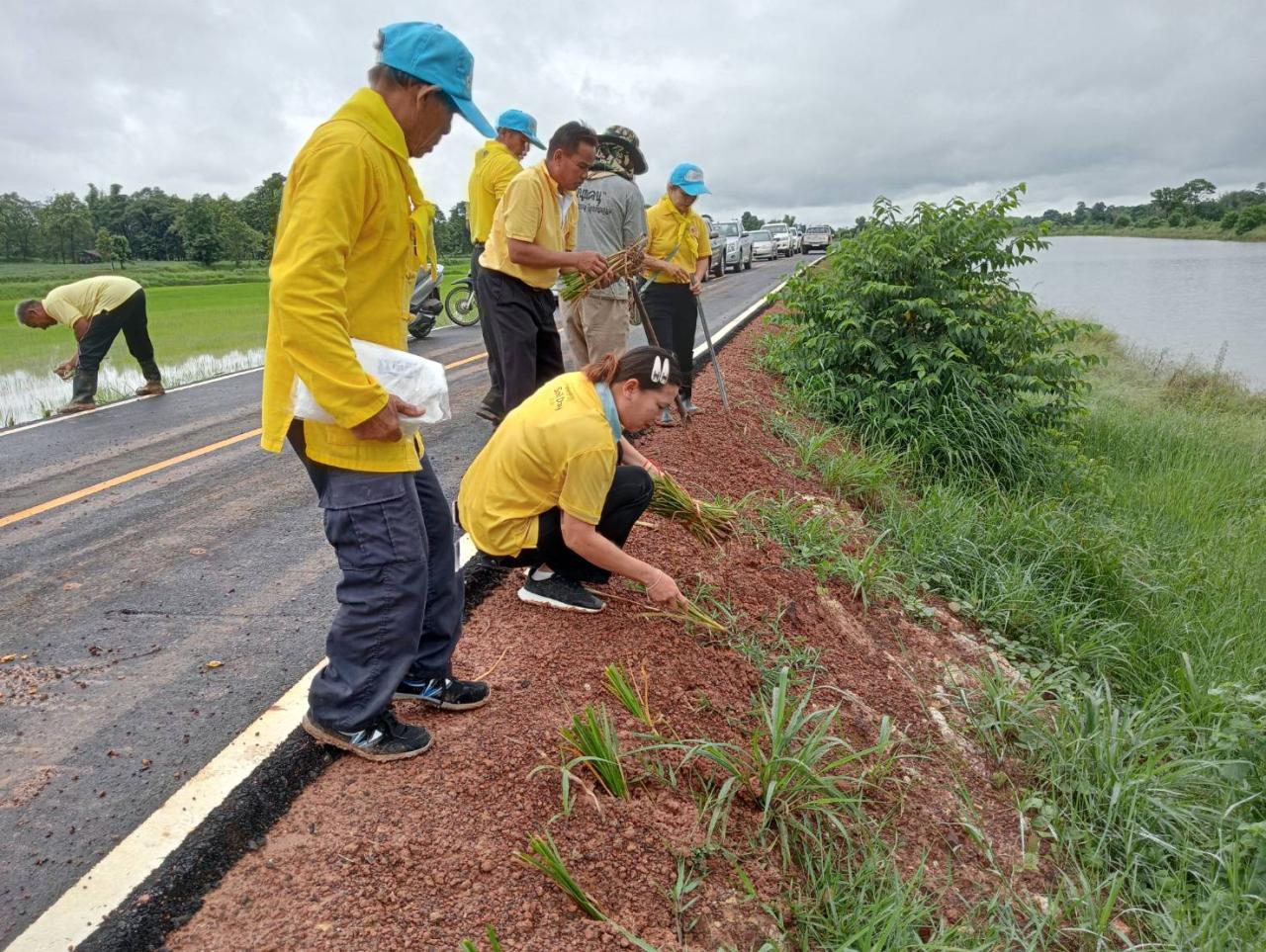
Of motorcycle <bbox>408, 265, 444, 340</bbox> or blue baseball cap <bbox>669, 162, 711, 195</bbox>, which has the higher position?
blue baseball cap <bbox>669, 162, 711, 195</bbox>

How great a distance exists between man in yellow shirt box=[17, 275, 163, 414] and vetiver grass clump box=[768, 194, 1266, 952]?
21.2 feet

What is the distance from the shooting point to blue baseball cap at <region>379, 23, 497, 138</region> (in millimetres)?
2102

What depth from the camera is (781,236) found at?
37.3 meters

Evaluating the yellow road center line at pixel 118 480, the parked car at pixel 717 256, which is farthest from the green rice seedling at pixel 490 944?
the parked car at pixel 717 256

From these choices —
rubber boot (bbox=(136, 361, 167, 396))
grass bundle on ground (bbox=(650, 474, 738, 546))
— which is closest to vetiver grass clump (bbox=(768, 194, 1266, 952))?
grass bundle on ground (bbox=(650, 474, 738, 546))

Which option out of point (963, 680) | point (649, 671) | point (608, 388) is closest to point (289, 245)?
point (608, 388)

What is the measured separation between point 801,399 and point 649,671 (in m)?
5.25

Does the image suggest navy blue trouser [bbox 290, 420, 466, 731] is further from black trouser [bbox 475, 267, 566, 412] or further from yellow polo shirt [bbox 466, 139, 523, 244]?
yellow polo shirt [bbox 466, 139, 523, 244]

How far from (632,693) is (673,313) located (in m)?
4.03

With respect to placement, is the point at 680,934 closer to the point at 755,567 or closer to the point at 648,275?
the point at 755,567

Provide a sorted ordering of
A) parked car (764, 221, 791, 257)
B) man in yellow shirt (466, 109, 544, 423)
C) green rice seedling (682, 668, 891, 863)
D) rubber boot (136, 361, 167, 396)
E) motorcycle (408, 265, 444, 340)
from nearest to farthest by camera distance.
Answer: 1. green rice seedling (682, 668, 891, 863)
2. man in yellow shirt (466, 109, 544, 423)
3. rubber boot (136, 361, 167, 396)
4. motorcycle (408, 265, 444, 340)
5. parked car (764, 221, 791, 257)

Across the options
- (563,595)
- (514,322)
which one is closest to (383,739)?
(563,595)

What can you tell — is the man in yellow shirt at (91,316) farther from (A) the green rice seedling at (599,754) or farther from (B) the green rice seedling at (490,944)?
(B) the green rice seedling at (490,944)

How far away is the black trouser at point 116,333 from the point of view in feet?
26.8
